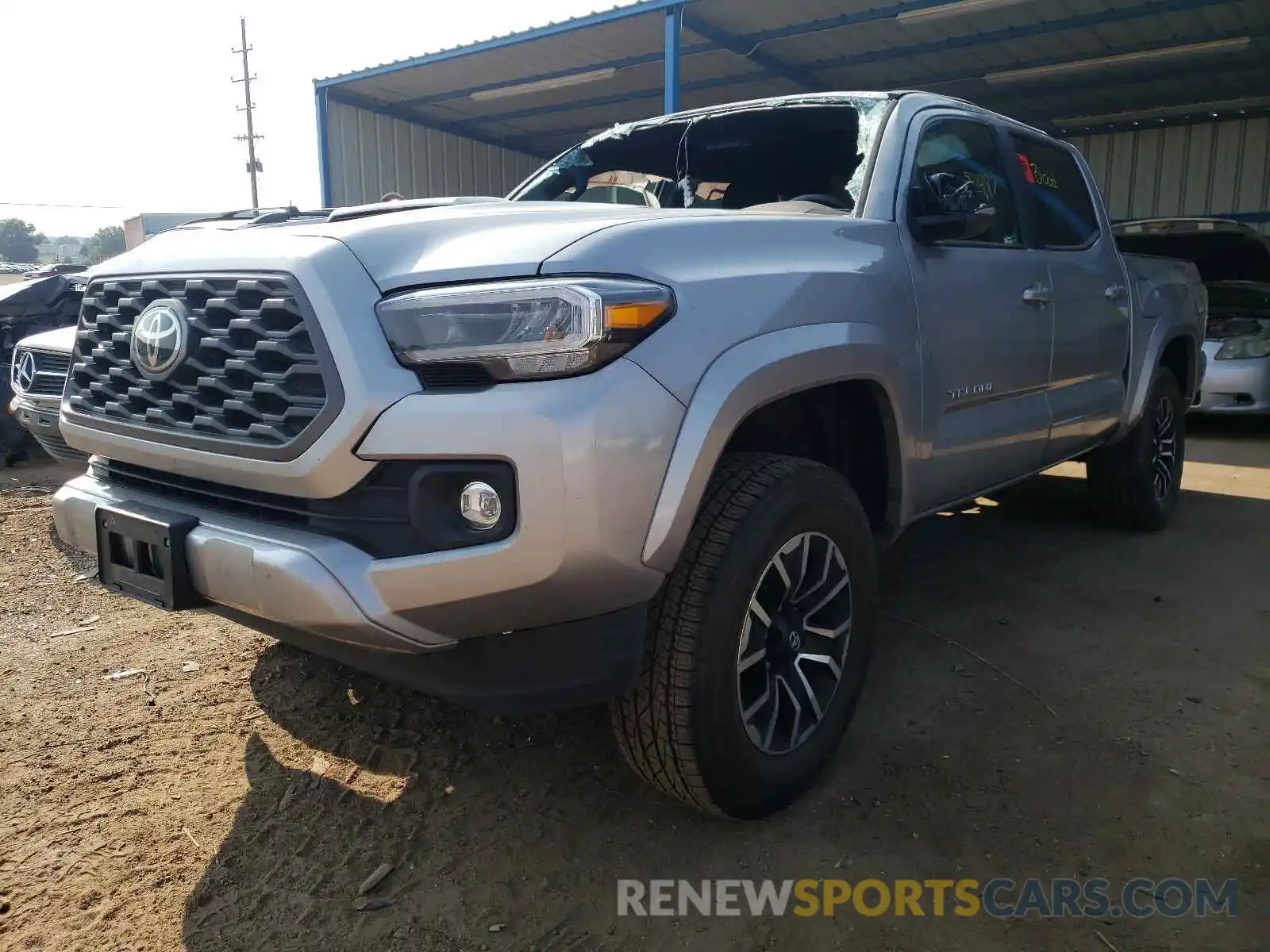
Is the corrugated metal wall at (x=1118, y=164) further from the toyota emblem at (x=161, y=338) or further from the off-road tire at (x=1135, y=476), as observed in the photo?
the toyota emblem at (x=161, y=338)

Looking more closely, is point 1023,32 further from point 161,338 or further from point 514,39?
point 161,338

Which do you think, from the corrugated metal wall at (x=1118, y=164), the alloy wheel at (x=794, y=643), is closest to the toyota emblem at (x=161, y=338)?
the alloy wheel at (x=794, y=643)

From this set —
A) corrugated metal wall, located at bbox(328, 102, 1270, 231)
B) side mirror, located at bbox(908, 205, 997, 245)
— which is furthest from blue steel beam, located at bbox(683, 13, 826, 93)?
side mirror, located at bbox(908, 205, 997, 245)

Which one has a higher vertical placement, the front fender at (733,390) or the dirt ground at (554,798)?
the front fender at (733,390)

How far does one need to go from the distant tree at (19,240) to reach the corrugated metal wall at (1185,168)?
231ft

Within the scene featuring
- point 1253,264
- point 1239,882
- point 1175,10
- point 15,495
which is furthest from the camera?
point 1175,10

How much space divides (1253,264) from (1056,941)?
9752mm

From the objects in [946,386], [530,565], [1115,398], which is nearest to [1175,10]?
[1115,398]

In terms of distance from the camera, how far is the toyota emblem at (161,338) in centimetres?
206

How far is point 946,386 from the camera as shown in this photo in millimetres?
2867

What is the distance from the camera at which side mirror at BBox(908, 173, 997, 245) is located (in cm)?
276

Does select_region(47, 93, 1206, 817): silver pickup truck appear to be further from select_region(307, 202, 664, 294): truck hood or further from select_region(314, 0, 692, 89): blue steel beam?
select_region(314, 0, 692, 89): blue steel beam

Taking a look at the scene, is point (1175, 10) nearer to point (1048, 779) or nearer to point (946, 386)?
point (946, 386)

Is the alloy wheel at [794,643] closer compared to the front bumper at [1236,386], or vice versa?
the alloy wheel at [794,643]
